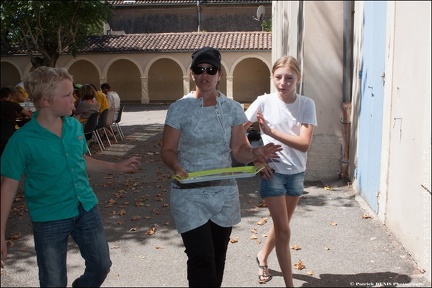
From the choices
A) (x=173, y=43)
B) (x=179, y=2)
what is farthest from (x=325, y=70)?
(x=179, y=2)

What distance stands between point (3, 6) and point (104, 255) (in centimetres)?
2810

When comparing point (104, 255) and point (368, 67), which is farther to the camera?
point (368, 67)

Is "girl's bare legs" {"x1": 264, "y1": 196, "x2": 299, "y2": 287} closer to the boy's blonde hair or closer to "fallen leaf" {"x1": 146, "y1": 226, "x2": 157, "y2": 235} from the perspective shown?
the boy's blonde hair

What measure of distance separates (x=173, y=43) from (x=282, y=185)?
35283 millimetres

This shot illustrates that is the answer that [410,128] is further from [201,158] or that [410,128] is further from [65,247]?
[65,247]

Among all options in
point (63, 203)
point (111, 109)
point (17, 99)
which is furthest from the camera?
point (111, 109)

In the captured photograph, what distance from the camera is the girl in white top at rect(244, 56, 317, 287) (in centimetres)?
418

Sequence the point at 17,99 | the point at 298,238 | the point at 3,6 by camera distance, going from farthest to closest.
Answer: the point at 3,6, the point at 17,99, the point at 298,238

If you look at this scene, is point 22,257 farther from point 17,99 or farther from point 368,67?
point 17,99

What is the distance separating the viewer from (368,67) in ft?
24.5

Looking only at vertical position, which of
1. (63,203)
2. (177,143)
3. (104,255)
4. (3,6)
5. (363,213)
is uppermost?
(3,6)

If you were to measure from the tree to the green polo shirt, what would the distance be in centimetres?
2712

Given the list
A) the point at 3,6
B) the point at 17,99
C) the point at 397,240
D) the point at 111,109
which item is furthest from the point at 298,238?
the point at 3,6

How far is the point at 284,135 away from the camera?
416 centimetres
